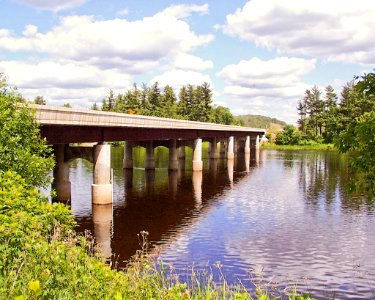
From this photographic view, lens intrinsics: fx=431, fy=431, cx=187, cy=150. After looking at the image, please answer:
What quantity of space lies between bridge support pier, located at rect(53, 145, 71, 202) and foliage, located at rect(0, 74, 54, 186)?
621 inches

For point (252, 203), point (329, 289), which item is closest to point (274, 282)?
point (329, 289)

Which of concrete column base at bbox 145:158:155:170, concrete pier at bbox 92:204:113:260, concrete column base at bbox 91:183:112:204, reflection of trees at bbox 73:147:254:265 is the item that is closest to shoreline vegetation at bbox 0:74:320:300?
concrete pier at bbox 92:204:113:260

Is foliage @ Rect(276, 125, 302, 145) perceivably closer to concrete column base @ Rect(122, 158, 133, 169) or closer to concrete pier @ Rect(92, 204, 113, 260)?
concrete column base @ Rect(122, 158, 133, 169)

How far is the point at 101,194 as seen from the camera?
37.5m

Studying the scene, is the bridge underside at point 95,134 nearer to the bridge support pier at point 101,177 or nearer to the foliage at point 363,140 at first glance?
the bridge support pier at point 101,177

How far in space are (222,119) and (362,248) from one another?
16110 centimetres

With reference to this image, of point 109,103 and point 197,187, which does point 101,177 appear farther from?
point 109,103

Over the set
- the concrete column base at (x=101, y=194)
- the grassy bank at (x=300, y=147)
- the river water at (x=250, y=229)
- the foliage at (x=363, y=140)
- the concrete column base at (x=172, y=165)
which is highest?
the foliage at (x=363, y=140)

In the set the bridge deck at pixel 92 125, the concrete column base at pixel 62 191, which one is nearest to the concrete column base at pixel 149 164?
the bridge deck at pixel 92 125

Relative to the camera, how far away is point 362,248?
25.2 metres

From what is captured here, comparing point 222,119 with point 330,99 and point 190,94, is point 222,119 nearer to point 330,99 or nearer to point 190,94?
point 190,94

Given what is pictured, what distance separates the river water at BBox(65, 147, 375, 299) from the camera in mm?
20922

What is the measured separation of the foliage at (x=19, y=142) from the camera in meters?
20.0

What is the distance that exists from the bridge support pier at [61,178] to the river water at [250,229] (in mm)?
1599
